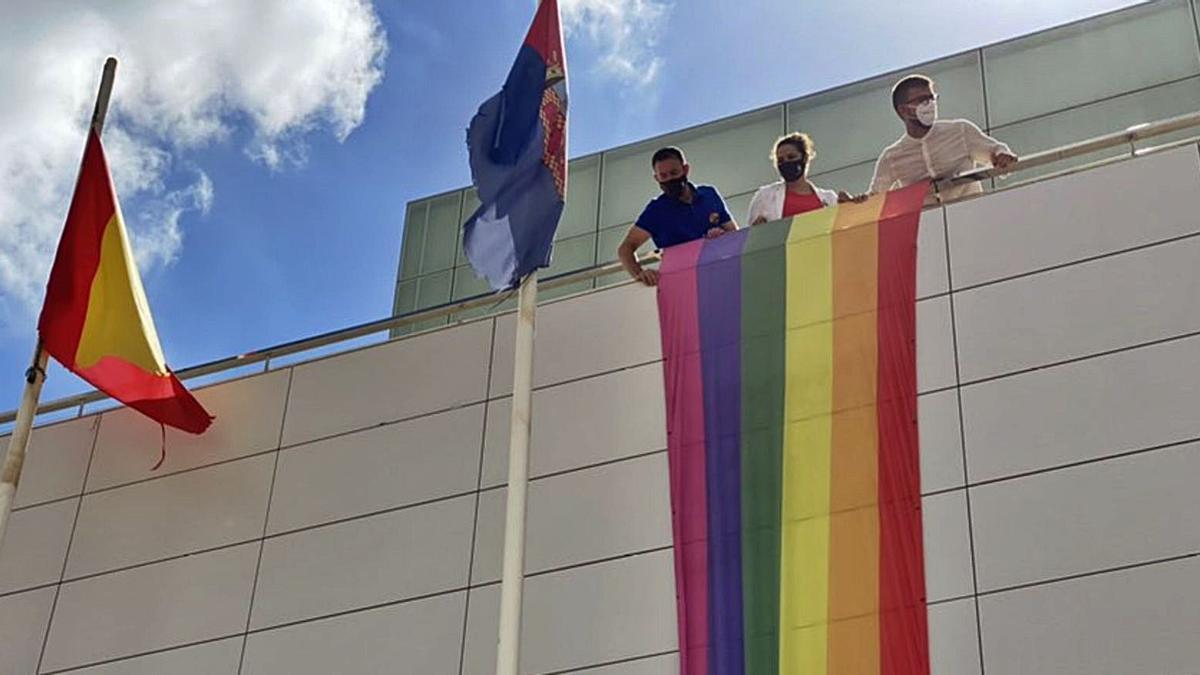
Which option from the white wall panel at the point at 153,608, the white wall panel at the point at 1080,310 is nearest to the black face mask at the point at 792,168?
the white wall panel at the point at 1080,310

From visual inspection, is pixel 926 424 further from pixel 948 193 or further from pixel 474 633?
pixel 474 633

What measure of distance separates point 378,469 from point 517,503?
139 inches

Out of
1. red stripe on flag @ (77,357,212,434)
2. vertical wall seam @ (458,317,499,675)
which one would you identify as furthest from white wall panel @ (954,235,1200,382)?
red stripe on flag @ (77,357,212,434)

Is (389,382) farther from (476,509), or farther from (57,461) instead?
(57,461)

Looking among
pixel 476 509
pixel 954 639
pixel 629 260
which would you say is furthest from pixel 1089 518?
pixel 476 509

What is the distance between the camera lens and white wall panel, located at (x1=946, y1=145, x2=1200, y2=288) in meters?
11.2

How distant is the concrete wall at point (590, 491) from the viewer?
33.3ft

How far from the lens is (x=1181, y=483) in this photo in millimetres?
10055

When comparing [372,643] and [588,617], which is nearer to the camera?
[588,617]

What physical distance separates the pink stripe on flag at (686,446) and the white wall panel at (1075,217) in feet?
5.53

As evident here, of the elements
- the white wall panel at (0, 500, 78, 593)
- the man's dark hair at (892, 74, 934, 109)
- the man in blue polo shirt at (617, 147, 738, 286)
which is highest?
the man's dark hair at (892, 74, 934, 109)

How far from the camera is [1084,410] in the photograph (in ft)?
34.9

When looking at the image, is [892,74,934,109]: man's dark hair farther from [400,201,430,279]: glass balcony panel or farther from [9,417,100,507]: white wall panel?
[400,201,430,279]: glass balcony panel

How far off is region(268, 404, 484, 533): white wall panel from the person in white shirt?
11.0 ft
